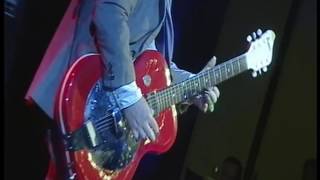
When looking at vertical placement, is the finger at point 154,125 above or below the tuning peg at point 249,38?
below

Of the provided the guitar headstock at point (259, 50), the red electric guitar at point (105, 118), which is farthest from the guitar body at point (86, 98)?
the guitar headstock at point (259, 50)

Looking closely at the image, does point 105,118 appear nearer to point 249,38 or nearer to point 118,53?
point 118,53

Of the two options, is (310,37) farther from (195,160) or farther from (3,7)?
(3,7)

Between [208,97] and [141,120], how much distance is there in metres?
0.22

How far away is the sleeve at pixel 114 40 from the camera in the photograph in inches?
53.1

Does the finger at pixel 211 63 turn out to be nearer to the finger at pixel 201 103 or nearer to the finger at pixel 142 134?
the finger at pixel 201 103

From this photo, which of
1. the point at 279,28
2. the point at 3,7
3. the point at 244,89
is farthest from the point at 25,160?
the point at 279,28

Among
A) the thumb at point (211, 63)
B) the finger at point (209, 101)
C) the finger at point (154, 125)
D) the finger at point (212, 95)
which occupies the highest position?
the thumb at point (211, 63)

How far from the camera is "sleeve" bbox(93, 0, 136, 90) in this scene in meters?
1.35

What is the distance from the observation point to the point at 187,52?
153 cm

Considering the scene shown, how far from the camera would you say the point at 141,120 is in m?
1.40

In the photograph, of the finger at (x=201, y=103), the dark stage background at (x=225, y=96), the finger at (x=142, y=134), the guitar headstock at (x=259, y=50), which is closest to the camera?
the dark stage background at (x=225, y=96)

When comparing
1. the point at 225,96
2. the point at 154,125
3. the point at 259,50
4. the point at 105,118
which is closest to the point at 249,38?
the point at 259,50

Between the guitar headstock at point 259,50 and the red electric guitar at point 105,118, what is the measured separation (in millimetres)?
189
